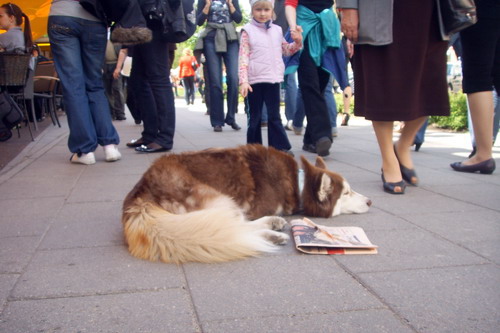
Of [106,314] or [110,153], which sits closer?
[106,314]

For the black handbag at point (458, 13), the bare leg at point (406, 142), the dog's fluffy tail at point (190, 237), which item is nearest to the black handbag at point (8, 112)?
the dog's fluffy tail at point (190, 237)

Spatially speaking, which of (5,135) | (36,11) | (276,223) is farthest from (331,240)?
(36,11)

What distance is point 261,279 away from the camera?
7.91ft

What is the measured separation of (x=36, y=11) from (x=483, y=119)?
1160 cm

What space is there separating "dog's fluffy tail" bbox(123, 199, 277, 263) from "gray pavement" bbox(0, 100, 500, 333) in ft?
0.19

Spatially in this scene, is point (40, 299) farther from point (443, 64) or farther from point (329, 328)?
point (443, 64)

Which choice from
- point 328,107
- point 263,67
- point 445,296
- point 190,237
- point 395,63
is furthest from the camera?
point 328,107

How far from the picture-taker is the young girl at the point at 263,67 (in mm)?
6086

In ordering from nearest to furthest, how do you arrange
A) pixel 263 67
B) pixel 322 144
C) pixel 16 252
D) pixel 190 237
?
1. pixel 190 237
2. pixel 16 252
3. pixel 322 144
4. pixel 263 67

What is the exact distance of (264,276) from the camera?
2449mm

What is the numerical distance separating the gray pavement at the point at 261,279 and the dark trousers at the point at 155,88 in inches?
100

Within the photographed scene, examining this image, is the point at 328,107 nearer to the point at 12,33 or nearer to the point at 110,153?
the point at 110,153

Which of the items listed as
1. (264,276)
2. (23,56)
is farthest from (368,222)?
(23,56)

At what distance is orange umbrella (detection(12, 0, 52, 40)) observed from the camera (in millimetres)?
11234
